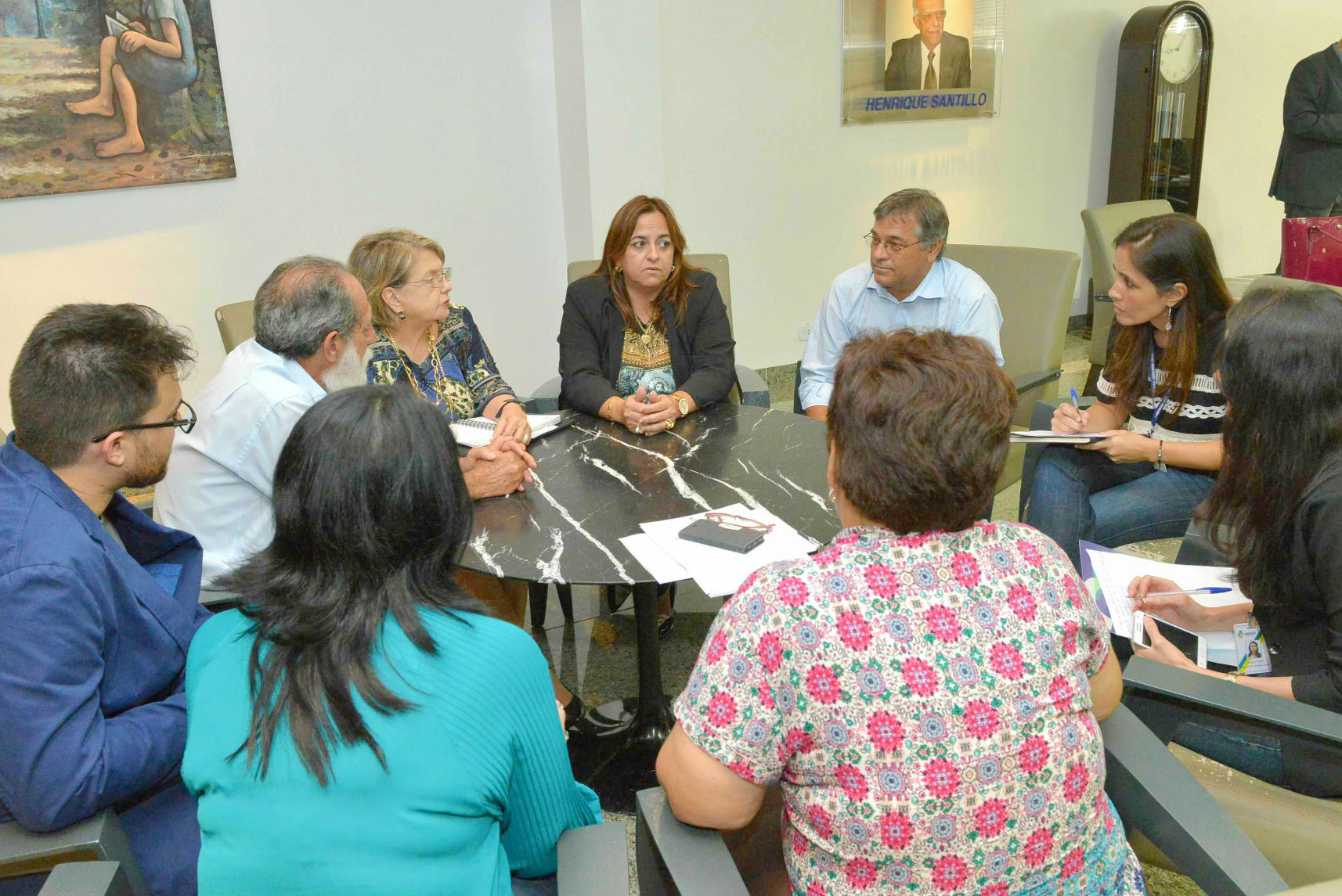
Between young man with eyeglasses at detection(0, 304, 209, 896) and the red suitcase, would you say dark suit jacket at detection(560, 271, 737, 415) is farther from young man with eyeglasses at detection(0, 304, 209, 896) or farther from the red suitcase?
the red suitcase

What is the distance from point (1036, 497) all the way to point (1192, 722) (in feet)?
4.27

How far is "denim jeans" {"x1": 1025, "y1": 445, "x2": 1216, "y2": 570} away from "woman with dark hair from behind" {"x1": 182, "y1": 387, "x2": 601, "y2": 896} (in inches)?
75.1

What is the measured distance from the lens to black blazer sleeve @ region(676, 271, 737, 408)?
2.92m

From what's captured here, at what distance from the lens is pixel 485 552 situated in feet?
6.08

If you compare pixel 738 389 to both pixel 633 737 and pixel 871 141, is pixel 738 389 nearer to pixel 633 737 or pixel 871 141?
pixel 633 737

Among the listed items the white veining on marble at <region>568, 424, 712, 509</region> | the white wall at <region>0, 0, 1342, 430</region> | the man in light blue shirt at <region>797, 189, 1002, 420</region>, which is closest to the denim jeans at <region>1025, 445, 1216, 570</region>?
the man in light blue shirt at <region>797, 189, 1002, 420</region>

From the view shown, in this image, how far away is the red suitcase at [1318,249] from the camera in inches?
139

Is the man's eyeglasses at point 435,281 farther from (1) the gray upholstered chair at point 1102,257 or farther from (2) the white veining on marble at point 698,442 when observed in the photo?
(1) the gray upholstered chair at point 1102,257

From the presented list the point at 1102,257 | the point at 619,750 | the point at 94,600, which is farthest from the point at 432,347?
the point at 1102,257

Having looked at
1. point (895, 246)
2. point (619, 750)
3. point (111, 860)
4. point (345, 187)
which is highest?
point (345, 187)

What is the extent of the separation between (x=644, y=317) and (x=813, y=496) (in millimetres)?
1128

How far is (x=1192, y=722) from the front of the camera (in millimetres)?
1476

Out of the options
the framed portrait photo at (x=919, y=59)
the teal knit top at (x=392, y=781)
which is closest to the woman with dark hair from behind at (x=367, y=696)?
the teal knit top at (x=392, y=781)

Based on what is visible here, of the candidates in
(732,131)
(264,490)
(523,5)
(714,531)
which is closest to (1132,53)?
(732,131)
